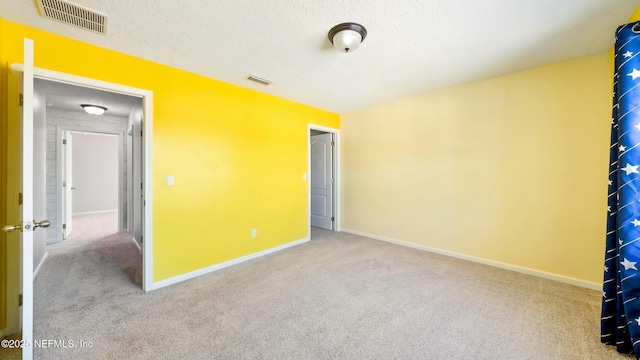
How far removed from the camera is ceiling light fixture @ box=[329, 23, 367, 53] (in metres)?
1.94

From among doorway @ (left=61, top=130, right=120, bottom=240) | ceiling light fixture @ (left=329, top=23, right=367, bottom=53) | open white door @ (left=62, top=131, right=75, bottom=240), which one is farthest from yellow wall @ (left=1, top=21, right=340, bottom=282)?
doorway @ (left=61, top=130, right=120, bottom=240)

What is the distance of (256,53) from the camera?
7.95 ft

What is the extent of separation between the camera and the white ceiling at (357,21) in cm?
175

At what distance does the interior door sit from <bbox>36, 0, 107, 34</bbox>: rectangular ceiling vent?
3729 millimetres

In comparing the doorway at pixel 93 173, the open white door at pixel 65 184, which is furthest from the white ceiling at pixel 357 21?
the doorway at pixel 93 173

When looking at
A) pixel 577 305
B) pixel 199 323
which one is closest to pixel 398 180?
pixel 577 305

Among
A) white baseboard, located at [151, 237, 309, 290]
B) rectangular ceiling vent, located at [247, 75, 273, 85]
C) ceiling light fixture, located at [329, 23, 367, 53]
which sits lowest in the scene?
white baseboard, located at [151, 237, 309, 290]

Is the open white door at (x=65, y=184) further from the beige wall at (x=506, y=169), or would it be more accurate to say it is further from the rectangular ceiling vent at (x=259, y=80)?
the beige wall at (x=506, y=169)

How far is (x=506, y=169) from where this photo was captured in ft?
9.98

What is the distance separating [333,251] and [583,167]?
3.17 m

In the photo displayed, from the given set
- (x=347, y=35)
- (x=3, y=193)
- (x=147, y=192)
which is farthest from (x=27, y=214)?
(x=347, y=35)

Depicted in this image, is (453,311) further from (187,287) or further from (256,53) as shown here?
(256,53)

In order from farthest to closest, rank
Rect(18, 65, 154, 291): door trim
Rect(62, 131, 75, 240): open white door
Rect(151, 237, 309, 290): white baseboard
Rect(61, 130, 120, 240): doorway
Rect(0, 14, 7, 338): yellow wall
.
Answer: Rect(61, 130, 120, 240): doorway → Rect(62, 131, 75, 240): open white door → Rect(151, 237, 309, 290): white baseboard → Rect(18, 65, 154, 291): door trim → Rect(0, 14, 7, 338): yellow wall

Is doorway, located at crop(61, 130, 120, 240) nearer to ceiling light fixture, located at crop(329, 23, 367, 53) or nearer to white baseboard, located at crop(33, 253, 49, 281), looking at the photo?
white baseboard, located at crop(33, 253, 49, 281)
